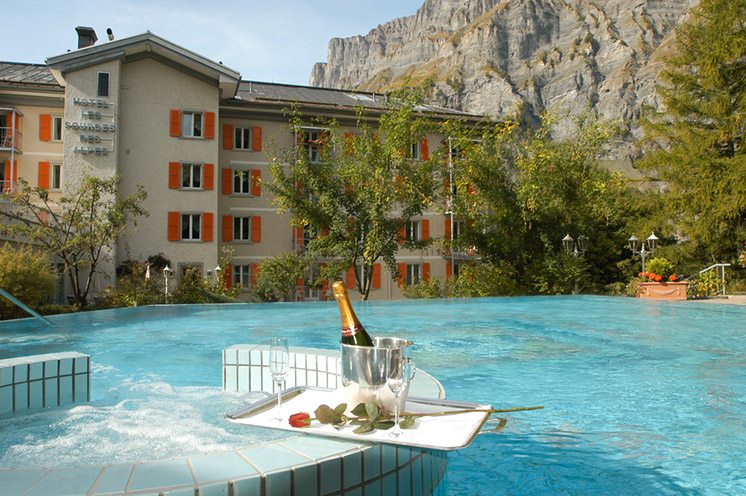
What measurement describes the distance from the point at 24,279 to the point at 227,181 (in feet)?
47.9

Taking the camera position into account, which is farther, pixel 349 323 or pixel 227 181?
pixel 227 181

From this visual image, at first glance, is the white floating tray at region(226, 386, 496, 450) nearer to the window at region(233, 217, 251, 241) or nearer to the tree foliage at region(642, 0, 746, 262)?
the tree foliage at region(642, 0, 746, 262)

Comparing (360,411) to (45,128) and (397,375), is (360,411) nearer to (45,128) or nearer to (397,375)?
(397,375)

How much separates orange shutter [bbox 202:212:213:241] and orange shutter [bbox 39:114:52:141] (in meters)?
6.92

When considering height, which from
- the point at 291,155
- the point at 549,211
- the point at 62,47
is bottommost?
the point at 549,211

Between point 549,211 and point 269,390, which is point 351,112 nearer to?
point 549,211

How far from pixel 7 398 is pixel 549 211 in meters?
19.8

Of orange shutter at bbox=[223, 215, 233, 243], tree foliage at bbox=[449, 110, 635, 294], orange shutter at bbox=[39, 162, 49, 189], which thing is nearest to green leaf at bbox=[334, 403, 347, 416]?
tree foliage at bbox=[449, 110, 635, 294]

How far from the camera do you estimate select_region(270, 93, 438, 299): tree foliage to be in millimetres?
19609

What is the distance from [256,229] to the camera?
87.5ft

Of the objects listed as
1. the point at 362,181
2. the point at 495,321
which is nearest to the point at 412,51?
the point at 362,181

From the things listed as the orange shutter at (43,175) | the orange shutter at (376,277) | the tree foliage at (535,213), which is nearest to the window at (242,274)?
the orange shutter at (376,277)

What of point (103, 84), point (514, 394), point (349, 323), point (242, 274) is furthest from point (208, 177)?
point (349, 323)

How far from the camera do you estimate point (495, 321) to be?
1042cm
